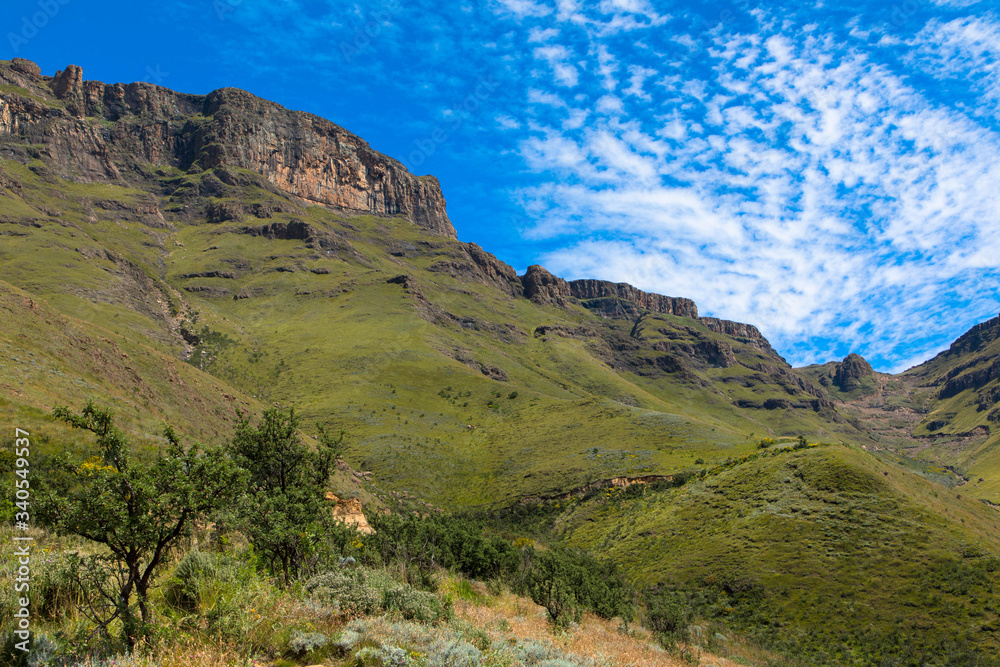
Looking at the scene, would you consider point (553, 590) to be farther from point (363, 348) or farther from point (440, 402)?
point (363, 348)

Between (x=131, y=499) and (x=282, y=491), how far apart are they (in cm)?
728

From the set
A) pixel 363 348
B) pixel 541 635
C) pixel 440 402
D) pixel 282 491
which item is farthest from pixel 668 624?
pixel 363 348

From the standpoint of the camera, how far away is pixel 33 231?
361ft

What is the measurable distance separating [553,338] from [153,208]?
148 metres

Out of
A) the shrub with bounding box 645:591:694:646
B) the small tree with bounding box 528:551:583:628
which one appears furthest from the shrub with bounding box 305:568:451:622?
the shrub with bounding box 645:591:694:646

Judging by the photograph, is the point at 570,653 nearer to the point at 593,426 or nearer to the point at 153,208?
the point at 593,426

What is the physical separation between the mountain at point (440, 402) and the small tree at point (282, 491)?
43.2ft

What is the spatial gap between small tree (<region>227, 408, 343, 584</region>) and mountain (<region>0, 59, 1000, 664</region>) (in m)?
13.2

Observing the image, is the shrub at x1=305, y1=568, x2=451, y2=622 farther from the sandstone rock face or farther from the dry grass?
the sandstone rock face

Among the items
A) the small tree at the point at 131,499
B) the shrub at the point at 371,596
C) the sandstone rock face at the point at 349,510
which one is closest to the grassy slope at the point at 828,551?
the sandstone rock face at the point at 349,510

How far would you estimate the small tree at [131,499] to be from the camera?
210 inches

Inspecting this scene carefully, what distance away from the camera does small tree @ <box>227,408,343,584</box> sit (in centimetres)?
1003

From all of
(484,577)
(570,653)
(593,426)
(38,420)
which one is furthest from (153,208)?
(570,653)

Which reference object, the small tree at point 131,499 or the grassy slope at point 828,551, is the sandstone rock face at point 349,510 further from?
the small tree at point 131,499
